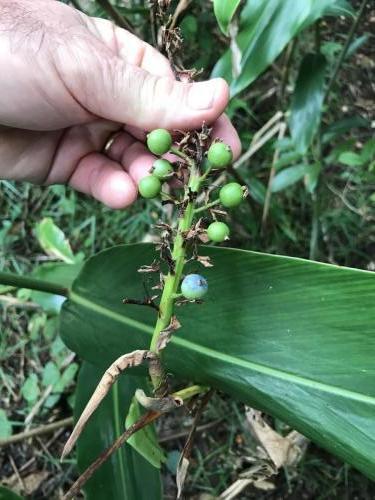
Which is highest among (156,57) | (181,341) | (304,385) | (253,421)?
(156,57)

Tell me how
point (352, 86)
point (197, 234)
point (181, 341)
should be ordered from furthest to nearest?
point (352, 86) → point (181, 341) → point (197, 234)

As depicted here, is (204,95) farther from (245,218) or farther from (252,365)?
(245,218)

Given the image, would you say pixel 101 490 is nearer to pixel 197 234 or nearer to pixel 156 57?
pixel 197 234

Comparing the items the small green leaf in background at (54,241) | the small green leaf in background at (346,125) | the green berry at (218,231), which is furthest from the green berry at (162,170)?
the small green leaf in background at (54,241)

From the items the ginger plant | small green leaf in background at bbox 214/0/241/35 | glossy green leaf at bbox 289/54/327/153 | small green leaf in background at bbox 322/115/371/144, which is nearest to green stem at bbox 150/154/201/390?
the ginger plant

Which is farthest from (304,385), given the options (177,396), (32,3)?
(32,3)

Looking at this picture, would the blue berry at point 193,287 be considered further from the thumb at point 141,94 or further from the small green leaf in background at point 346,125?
the small green leaf in background at point 346,125
